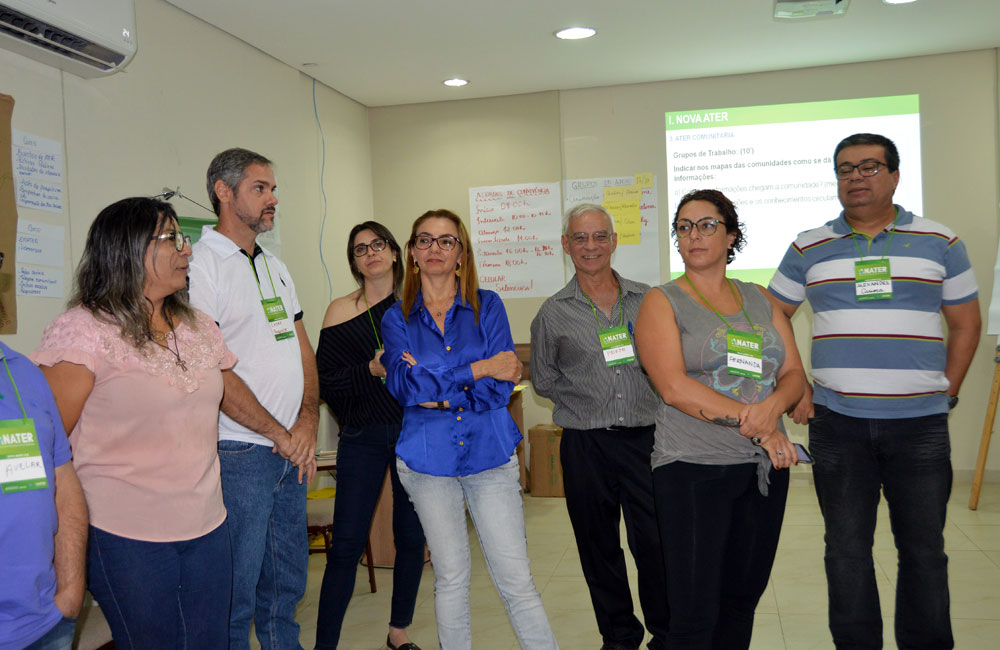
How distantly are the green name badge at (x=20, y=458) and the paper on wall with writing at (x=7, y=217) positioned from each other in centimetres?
163

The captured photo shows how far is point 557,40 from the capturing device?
4.58 metres

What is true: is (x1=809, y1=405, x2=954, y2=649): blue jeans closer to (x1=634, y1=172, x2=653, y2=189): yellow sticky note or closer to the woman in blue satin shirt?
the woman in blue satin shirt

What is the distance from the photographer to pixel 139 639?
A: 1.68 meters

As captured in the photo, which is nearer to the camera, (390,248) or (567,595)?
(390,248)

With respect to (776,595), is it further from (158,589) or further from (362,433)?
(158,589)

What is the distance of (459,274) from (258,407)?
0.72m

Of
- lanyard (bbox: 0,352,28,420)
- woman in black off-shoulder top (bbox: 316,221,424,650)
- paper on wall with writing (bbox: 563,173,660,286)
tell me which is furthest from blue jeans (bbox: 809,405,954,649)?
paper on wall with writing (bbox: 563,173,660,286)

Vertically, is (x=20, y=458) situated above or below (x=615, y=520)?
above

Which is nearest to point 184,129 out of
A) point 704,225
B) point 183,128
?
point 183,128

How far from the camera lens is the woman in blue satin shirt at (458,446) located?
226cm

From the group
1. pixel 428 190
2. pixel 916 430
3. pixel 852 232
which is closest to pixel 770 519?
pixel 916 430

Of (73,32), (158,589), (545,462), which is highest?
(73,32)

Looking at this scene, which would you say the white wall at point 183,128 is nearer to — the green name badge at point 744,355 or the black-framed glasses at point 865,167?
the green name badge at point 744,355

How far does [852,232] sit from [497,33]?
101 inches
